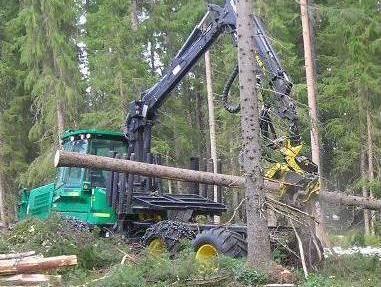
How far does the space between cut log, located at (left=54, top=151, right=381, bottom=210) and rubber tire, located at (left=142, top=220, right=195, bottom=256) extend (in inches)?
51.9

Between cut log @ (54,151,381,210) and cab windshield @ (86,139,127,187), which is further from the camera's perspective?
cab windshield @ (86,139,127,187)

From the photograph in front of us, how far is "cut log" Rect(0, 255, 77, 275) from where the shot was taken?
890 centimetres

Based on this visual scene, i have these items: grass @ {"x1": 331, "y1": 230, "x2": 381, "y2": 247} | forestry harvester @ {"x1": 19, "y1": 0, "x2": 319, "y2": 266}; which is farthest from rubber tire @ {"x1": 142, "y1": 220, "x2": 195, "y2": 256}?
grass @ {"x1": 331, "y1": 230, "x2": 381, "y2": 247}

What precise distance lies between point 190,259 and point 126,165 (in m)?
2.17

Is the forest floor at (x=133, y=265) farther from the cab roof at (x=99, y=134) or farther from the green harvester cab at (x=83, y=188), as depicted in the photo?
the cab roof at (x=99, y=134)

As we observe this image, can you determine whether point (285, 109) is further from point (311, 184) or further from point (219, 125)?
point (219, 125)

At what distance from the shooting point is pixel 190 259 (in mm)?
8922

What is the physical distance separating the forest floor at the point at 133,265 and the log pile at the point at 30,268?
0.80 feet

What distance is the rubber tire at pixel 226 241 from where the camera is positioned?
9.80 m

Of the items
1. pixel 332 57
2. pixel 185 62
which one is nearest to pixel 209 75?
pixel 332 57

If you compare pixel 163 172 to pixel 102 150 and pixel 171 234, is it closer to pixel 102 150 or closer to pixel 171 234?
pixel 171 234

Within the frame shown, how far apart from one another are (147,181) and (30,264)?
508 cm

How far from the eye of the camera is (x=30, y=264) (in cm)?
900

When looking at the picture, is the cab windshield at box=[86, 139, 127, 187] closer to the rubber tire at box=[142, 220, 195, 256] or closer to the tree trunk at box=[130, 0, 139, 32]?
the rubber tire at box=[142, 220, 195, 256]
